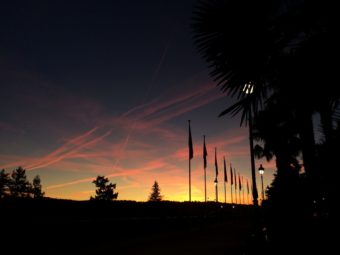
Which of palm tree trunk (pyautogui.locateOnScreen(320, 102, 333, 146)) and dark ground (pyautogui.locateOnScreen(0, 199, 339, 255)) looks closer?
palm tree trunk (pyautogui.locateOnScreen(320, 102, 333, 146))

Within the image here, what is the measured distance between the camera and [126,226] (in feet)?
64.5

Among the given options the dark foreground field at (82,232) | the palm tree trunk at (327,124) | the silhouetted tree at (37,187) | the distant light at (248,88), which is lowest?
the dark foreground field at (82,232)

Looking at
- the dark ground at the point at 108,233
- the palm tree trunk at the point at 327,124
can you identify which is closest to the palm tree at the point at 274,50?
the palm tree trunk at the point at 327,124

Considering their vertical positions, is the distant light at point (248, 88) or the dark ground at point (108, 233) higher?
the distant light at point (248, 88)

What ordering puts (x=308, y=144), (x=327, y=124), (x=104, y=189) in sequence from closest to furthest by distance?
(x=327, y=124) < (x=308, y=144) < (x=104, y=189)

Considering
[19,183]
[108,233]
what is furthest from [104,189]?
[108,233]

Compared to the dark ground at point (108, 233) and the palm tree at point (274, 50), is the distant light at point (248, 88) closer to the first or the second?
the palm tree at point (274, 50)

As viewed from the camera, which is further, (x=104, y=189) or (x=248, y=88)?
(x=104, y=189)

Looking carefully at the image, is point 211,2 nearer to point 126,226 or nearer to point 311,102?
point 311,102

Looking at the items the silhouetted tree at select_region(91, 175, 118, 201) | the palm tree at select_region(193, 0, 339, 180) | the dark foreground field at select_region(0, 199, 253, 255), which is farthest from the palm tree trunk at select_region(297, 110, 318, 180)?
the silhouetted tree at select_region(91, 175, 118, 201)

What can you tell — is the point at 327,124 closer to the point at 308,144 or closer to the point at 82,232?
the point at 308,144

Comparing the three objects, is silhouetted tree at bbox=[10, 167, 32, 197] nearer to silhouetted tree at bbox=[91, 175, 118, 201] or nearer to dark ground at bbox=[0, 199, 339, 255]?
silhouetted tree at bbox=[91, 175, 118, 201]

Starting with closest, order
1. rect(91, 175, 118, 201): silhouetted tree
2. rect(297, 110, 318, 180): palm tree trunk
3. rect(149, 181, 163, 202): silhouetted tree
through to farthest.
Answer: rect(297, 110, 318, 180): palm tree trunk, rect(91, 175, 118, 201): silhouetted tree, rect(149, 181, 163, 202): silhouetted tree

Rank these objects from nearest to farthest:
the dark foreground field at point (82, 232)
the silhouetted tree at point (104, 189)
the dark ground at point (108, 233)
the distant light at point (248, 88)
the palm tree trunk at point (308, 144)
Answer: the palm tree trunk at point (308, 144), the distant light at point (248, 88), the dark ground at point (108, 233), the dark foreground field at point (82, 232), the silhouetted tree at point (104, 189)
